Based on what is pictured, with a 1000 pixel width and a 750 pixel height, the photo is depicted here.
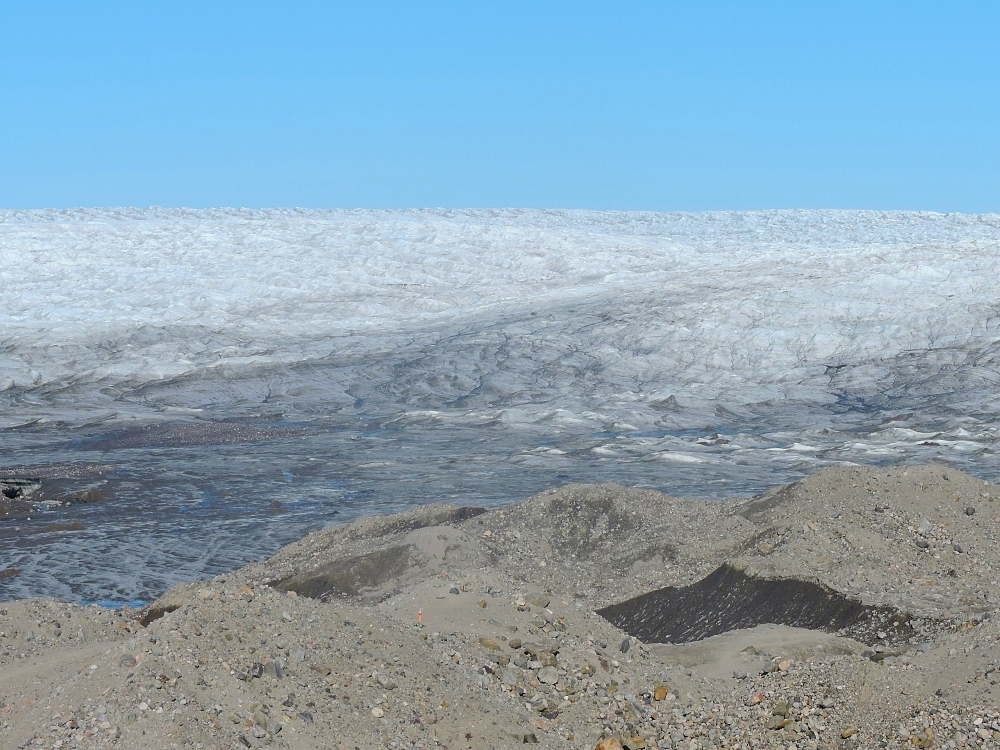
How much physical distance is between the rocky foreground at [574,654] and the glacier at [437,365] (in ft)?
21.0

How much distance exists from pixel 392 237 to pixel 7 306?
13494mm

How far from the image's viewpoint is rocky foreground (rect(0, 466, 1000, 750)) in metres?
5.67

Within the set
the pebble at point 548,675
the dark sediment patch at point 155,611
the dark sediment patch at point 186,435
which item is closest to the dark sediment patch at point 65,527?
the dark sediment patch at point 155,611

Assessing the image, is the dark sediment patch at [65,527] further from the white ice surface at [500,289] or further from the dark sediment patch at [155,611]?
the white ice surface at [500,289]

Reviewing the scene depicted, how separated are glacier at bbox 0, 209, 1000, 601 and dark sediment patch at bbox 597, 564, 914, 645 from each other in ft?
20.4

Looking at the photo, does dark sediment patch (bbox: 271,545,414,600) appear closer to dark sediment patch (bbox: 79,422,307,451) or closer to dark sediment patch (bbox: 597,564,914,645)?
dark sediment patch (bbox: 597,564,914,645)

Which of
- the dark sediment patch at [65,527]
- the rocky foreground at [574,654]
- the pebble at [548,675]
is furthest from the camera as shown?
the dark sediment patch at [65,527]

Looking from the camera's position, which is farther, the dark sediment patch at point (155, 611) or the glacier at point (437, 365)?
the glacier at point (437, 365)

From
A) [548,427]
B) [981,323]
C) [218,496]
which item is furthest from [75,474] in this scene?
[981,323]

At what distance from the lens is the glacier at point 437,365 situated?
20094 millimetres

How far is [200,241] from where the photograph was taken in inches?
1756

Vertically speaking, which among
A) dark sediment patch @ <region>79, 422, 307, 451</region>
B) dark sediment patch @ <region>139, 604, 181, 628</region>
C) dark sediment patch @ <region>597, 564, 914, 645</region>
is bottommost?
dark sediment patch @ <region>79, 422, 307, 451</region>

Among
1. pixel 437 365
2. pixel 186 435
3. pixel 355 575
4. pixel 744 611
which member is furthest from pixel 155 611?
pixel 437 365

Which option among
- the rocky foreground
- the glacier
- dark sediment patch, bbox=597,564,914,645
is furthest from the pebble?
the glacier
